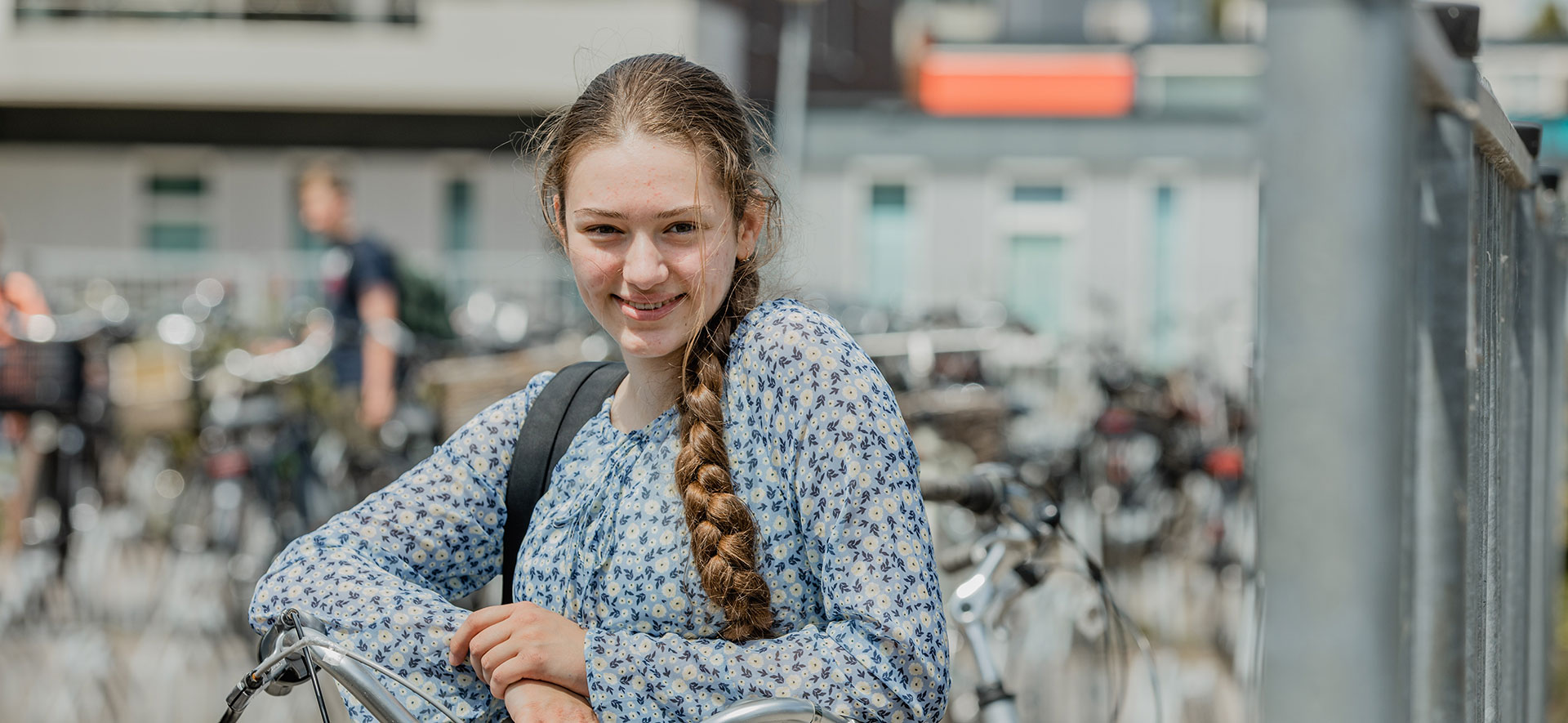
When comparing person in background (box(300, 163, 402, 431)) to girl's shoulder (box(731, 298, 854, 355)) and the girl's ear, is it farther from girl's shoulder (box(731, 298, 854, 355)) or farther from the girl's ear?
girl's shoulder (box(731, 298, 854, 355))

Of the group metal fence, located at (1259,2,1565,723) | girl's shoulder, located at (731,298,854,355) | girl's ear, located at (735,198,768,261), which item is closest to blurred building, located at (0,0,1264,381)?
girl's ear, located at (735,198,768,261)

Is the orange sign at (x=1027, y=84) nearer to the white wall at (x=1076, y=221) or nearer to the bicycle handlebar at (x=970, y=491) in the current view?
the white wall at (x=1076, y=221)

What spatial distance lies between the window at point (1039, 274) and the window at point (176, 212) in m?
9.94

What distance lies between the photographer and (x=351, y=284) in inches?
280

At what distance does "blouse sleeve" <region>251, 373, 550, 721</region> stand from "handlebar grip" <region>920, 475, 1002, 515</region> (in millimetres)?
716

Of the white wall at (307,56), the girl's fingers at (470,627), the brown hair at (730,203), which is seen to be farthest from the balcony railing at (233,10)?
the girl's fingers at (470,627)

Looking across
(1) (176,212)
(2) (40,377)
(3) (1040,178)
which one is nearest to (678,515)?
(2) (40,377)

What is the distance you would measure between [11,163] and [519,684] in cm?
2016

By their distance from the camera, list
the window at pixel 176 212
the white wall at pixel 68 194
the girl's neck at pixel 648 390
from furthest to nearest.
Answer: the window at pixel 176 212
the white wall at pixel 68 194
the girl's neck at pixel 648 390

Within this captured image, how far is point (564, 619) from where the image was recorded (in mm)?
1724

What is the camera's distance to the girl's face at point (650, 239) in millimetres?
1797

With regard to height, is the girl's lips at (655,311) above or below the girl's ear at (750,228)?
below

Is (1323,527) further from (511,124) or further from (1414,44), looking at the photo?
(511,124)

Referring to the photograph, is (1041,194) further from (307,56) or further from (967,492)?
(967,492)
